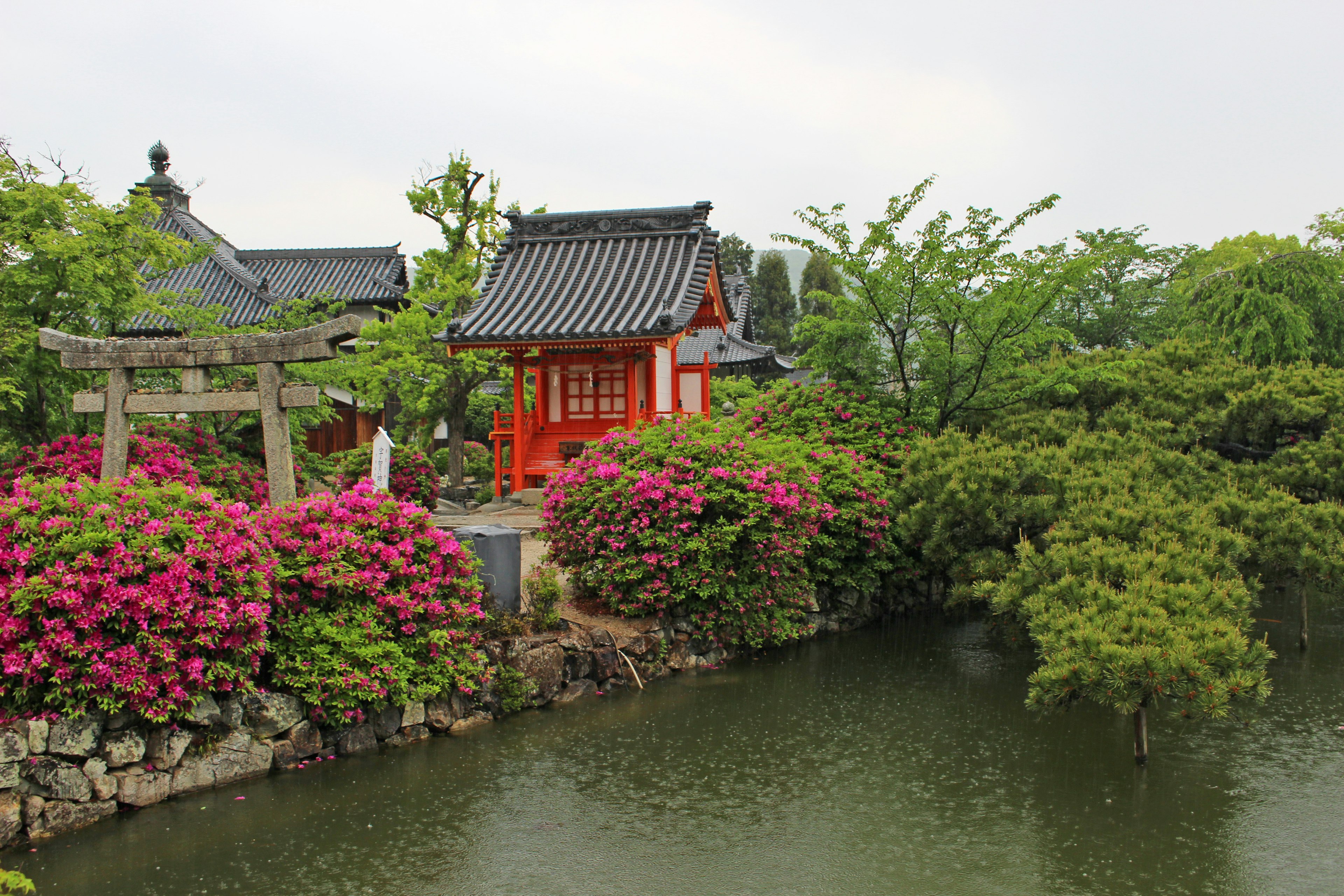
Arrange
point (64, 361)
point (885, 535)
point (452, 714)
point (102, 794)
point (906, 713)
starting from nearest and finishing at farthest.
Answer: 1. point (102, 794)
2. point (452, 714)
3. point (906, 713)
4. point (64, 361)
5. point (885, 535)

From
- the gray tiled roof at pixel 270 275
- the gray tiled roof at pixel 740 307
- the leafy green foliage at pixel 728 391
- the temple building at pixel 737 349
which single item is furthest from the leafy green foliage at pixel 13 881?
the gray tiled roof at pixel 740 307

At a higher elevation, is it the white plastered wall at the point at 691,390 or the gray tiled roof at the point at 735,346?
the gray tiled roof at the point at 735,346

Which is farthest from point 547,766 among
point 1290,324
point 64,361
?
point 1290,324

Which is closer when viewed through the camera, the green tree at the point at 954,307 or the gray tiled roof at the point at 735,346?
the green tree at the point at 954,307

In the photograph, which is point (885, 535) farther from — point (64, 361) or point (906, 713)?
point (64, 361)

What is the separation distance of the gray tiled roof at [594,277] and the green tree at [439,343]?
178 cm

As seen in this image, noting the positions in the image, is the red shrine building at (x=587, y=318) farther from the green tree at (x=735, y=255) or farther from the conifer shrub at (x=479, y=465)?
the green tree at (x=735, y=255)

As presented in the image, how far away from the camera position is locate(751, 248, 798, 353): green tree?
47.1 metres

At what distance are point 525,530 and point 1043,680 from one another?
8.43 m

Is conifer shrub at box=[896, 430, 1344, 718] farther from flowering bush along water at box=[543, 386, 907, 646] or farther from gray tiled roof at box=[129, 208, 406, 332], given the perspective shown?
gray tiled roof at box=[129, 208, 406, 332]

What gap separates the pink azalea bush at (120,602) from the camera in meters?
5.23

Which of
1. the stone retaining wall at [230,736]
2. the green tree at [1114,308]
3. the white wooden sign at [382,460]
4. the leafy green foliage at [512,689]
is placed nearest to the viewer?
the stone retaining wall at [230,736]

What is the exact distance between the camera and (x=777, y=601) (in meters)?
9.63

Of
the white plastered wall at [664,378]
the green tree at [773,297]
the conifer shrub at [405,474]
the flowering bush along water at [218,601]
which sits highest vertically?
the green tree at [773,297]
